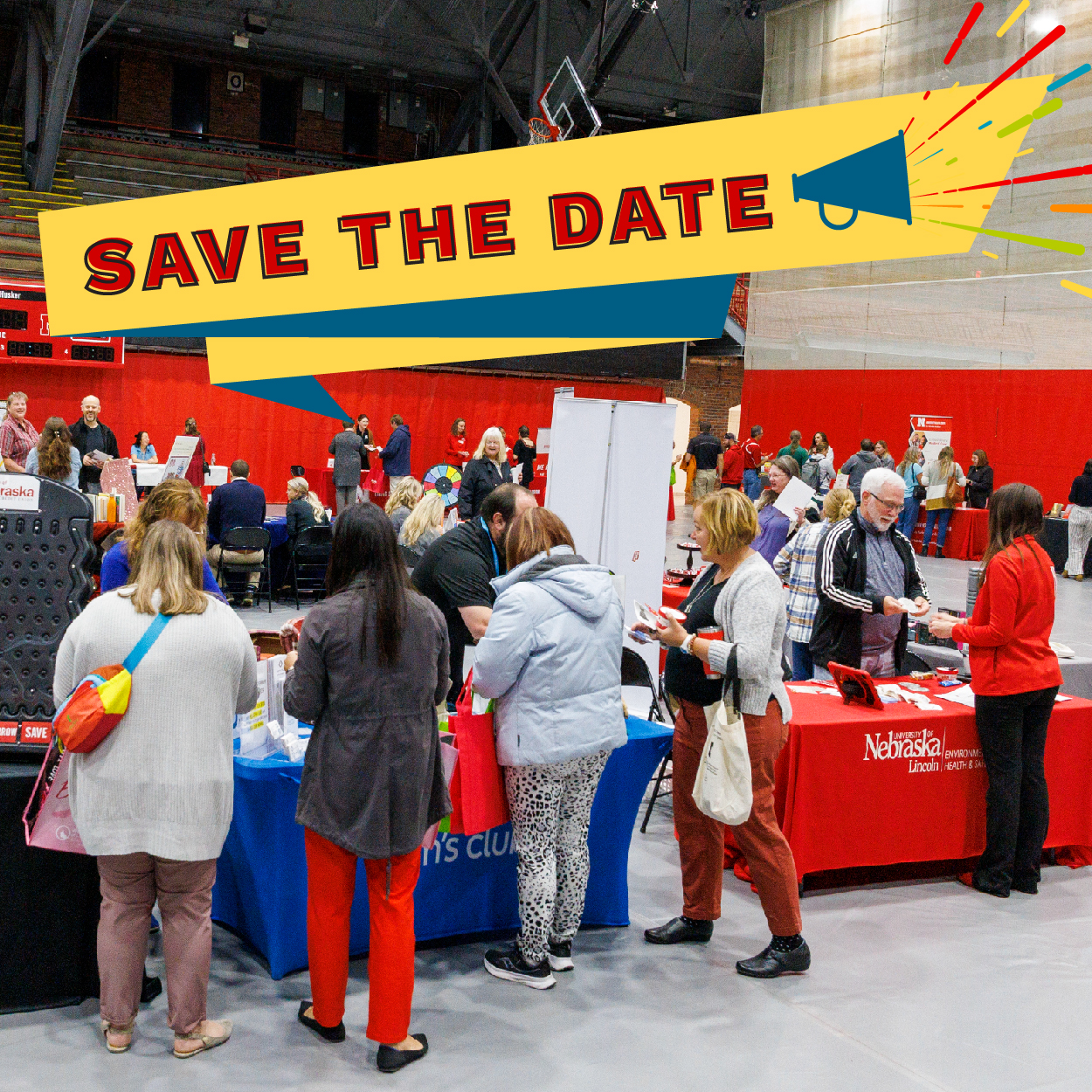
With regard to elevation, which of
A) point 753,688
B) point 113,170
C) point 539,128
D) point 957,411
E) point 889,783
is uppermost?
point 539,128

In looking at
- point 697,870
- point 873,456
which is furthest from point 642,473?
point 873,456

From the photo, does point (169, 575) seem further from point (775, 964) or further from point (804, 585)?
point (804, 585)

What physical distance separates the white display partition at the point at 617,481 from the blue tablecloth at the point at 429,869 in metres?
3.16

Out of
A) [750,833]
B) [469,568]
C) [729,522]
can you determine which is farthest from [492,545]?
[750,833]

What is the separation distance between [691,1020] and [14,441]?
279 inches

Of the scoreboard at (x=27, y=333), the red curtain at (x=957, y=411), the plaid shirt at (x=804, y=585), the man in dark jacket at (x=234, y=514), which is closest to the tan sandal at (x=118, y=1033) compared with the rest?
the plaid shirt at (x=804, y=585)

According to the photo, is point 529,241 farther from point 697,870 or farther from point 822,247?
point 697,870

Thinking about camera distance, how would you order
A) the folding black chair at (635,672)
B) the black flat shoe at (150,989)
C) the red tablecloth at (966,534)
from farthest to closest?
the red tablecloth at (966,534) → the folding black chair at (635,672) → the black flat shoe at (150,989)

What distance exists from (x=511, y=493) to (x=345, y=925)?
69.1 inches

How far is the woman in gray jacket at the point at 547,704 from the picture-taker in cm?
321

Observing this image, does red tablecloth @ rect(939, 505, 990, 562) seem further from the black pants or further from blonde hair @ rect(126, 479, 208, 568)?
blonde hair @ rect(126, 479, 208, 568)

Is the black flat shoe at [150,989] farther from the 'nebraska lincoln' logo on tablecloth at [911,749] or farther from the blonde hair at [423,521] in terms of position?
the blonde hair at [423,521]

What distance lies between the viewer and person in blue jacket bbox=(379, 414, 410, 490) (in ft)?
49.5

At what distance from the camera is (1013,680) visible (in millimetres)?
4250
